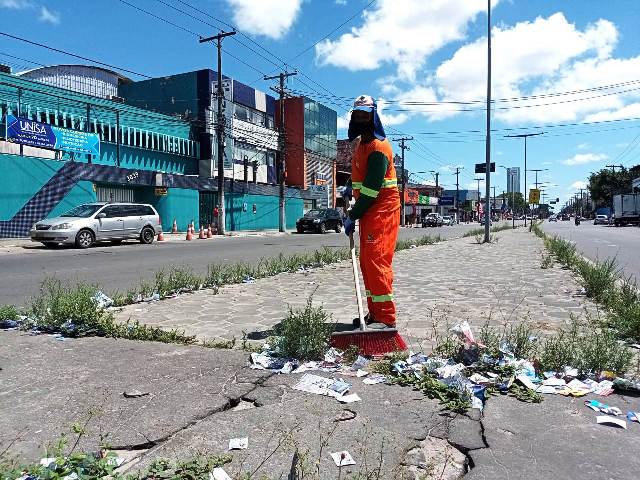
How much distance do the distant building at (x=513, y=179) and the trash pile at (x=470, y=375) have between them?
4639 centimetres

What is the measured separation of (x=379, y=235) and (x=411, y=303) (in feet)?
8.83

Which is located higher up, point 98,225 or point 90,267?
point 98,225

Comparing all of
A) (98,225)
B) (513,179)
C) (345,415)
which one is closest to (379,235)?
(345,415)

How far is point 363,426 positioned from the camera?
8.87ft

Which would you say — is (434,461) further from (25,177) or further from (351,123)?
(25,177)

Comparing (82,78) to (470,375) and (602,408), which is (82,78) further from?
(602,408)

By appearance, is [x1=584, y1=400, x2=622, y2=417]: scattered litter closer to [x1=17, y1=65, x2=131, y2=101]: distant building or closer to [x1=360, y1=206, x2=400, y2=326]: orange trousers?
[x1=360, y1=206, x2=400, y2=326]: orange trousers

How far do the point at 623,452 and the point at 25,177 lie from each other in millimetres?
23685

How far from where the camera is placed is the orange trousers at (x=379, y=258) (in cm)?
409

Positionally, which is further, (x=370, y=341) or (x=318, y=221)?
(x=318, y=221)

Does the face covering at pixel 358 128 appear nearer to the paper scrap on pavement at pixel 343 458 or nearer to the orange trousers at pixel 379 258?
the orange trousers at pixel 379 258

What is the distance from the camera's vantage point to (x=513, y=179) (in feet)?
163

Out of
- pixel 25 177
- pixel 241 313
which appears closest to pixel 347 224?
pixel 241 313

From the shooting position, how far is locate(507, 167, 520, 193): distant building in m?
47.8
